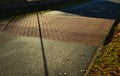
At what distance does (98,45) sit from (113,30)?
3138 millimetres

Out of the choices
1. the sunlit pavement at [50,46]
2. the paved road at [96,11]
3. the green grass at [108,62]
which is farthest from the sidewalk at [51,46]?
the paved road at [96,11]

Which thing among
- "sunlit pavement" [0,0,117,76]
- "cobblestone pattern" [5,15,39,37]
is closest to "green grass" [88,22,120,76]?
"sunlit pavement" [0,0,117,76]

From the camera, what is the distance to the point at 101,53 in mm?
8953

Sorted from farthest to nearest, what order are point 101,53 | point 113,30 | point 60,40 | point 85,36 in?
1. point 113,30
2. point 85,36
3. point 60,40
4. point 101,53

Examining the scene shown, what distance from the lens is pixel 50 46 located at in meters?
10.0

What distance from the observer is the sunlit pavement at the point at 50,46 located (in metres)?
7.66

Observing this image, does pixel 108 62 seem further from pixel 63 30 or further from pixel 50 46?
pixel 63 30

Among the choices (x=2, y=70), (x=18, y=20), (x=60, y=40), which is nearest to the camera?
(x=2, y=70)

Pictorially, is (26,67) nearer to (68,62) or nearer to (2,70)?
(2,70)

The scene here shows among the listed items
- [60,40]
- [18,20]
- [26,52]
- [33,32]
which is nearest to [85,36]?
[60,40]

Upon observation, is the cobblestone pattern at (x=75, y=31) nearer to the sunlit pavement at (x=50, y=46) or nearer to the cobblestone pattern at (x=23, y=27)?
the sunlit pavement at (x=50, y=46)

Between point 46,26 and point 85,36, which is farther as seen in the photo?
point 46,26

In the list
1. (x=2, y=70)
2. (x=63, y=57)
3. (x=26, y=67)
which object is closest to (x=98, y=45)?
(x=63, y=57)

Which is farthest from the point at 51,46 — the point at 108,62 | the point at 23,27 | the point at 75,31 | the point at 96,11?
the point at 96,11
